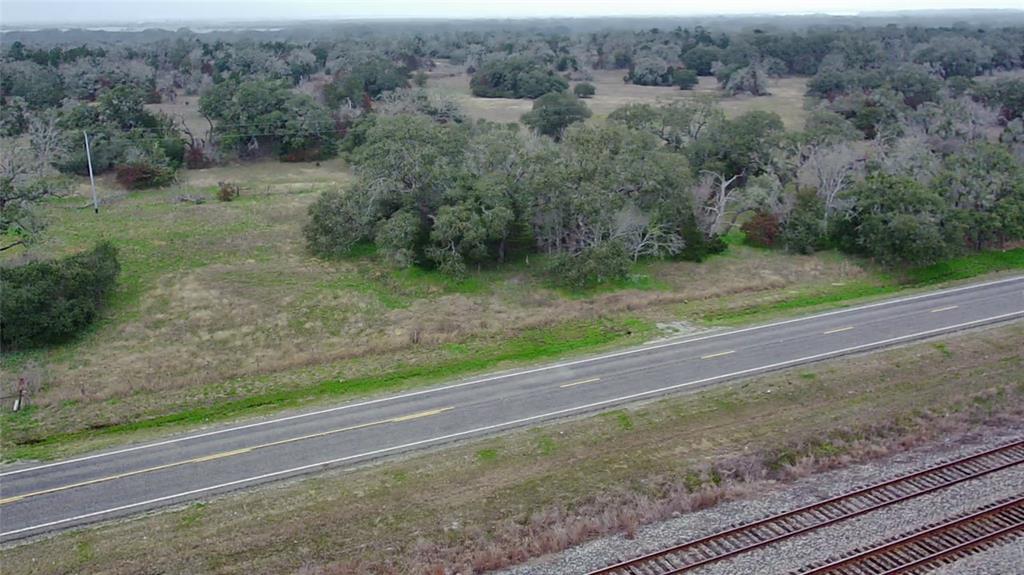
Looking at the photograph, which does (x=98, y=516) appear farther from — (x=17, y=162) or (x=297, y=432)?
(x=17, y=162)

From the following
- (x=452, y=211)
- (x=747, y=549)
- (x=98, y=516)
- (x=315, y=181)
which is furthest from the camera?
(x=315, y=181)

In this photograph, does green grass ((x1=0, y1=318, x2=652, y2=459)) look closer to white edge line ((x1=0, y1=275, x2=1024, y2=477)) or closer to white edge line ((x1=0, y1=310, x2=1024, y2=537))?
white edge line ((x1=0, y1=275, x2=1024, y2=477))

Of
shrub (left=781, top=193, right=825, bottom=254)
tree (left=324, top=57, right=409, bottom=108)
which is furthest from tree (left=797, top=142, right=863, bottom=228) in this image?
tree (left=324, top=57, right=409, bottom=108)

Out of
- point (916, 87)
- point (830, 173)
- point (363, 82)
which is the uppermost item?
point (363, 82)

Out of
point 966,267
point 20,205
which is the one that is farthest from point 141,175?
point 966,267

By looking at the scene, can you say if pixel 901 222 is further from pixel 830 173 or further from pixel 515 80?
pixel 515 80

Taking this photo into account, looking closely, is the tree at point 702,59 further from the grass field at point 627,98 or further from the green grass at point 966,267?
the green grass at point 966,267

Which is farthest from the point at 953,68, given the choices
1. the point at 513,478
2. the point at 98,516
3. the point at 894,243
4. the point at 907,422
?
the point at 98,516
